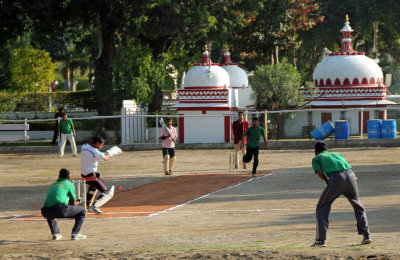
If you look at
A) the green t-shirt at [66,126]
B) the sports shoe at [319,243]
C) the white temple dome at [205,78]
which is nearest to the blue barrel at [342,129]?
the white temple dome at [205,78]

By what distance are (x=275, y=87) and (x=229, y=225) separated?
1083 inches

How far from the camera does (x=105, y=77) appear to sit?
44500mm

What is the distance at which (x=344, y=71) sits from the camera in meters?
44.3

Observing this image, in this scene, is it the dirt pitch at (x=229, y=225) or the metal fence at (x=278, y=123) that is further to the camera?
the metal fence at (x=278, y=123)

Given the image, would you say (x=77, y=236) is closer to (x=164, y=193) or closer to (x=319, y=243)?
(x=319, y=243)

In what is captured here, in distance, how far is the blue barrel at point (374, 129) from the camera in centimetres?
3662

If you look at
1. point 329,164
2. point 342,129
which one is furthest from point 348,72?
point 329,164

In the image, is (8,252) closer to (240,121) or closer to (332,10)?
(240,121)

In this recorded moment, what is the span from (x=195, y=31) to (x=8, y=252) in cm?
3524

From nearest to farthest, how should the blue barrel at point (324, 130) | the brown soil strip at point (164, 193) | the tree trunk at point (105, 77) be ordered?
the brown soil strip at point (164, 193) → the blue barrel at point (324, 130) → the tree trunk at point (105, 77)

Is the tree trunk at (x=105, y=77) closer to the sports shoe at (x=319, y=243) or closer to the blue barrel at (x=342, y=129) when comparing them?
the blue barrel at (x=342, y=129)

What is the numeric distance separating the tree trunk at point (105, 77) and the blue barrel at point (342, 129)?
1281 centimetres

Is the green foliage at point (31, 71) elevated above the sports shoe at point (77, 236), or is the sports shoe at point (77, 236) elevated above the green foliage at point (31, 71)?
the green foliage at point (31, 71)

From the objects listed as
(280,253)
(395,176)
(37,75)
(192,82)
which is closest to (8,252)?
(280,253)
